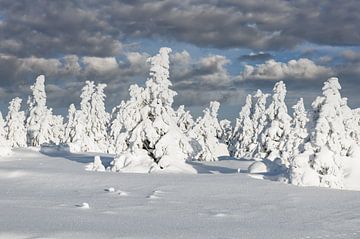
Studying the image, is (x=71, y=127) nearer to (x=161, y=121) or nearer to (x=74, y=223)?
(x=161, y=121)

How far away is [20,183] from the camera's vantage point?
79.0 feet

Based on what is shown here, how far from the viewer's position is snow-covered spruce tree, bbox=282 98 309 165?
76.6 ft

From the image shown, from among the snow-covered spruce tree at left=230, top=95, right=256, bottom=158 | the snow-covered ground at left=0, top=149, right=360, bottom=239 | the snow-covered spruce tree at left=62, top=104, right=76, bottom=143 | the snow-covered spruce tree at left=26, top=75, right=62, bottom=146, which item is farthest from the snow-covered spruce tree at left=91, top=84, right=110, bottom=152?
the snow-covered ground at left=0, top=149, right=360, bottom=239

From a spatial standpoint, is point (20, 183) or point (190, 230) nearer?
point (190, 230)

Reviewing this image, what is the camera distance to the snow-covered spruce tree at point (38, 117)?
69750 mm

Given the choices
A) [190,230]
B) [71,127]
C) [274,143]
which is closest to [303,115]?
[274,143]

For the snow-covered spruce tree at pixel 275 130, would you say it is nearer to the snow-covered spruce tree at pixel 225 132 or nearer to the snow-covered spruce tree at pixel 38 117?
the snow-covered spruce tree at pixel 225 132

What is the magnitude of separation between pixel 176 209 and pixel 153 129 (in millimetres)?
18448

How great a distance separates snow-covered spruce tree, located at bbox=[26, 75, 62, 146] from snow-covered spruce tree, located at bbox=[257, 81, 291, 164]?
1318 inches

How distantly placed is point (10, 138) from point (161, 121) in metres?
46.6

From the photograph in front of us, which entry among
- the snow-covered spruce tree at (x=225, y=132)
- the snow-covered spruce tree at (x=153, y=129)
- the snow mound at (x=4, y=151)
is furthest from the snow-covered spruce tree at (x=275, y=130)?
the snow-covered spruce tree at (x=225, y=132)

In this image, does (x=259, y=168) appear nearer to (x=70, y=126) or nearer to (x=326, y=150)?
(x=326, y=150)

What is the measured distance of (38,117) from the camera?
7169 cm

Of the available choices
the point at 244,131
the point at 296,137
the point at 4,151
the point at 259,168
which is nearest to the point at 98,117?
the point at 244,131
